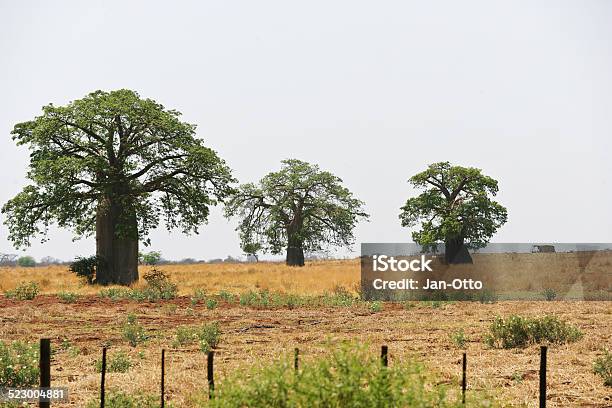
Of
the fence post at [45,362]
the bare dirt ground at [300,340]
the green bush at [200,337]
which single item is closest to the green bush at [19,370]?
the bare dirt ground at [300,340]

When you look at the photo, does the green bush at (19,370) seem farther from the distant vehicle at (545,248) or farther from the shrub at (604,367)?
the distant vehicle at (545,248)

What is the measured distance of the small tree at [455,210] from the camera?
1700 inches

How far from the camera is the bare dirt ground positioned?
9648 mm

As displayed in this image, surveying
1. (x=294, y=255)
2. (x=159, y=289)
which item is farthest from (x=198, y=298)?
(x=294, y=255)

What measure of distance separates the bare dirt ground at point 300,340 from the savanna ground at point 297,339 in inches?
1.0

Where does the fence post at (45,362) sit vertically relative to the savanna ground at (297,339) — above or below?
above

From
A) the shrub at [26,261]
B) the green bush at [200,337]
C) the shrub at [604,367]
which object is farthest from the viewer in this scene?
the shrub at [26,261]

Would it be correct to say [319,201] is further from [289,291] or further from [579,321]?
[579,321]

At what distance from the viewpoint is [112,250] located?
3275 centimetres

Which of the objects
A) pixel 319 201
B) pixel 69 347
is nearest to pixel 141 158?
pixel 69 347

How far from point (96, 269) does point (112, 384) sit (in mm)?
24160

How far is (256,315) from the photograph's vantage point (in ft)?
63.5

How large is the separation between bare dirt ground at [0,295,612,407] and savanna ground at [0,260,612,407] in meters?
0.02

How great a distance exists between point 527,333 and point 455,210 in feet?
98.9
